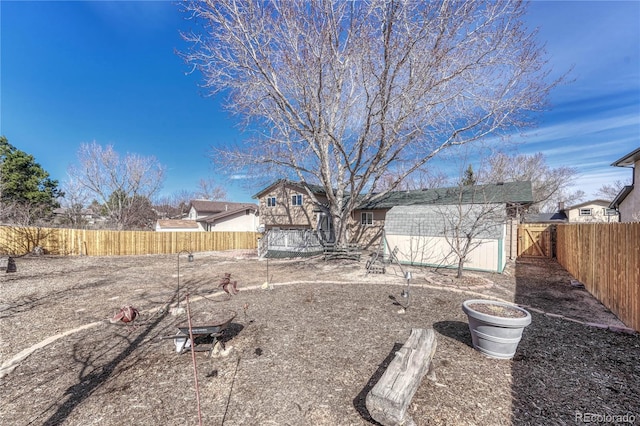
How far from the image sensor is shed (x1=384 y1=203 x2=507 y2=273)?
9875 millimetres

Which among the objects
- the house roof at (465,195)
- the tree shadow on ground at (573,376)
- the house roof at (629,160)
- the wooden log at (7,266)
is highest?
the house roof at (629,160)

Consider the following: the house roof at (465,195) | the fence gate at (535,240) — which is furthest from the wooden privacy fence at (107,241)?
the fence gate at (535,240)

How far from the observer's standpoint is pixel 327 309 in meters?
5.72

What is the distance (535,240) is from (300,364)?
55.2 feet

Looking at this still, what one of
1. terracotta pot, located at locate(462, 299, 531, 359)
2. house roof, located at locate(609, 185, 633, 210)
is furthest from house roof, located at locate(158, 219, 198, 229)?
house roof, located at locate(609, 185, 633, 210)

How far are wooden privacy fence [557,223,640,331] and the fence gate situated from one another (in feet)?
23.9

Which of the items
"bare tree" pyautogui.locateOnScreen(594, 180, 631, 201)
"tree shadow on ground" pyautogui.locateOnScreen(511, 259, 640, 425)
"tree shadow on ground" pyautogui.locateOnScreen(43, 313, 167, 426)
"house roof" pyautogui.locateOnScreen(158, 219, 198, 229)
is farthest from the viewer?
"bare tree" pyautogui.locateOnScreen(594, 180, 631, 201)

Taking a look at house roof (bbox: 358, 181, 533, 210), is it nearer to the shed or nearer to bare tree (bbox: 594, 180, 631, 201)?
the shed

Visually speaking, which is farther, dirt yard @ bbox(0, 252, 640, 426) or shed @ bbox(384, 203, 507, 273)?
shed @ bbox(384, 203, 507, 273)

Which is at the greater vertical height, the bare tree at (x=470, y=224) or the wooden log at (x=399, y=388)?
the bare tree at (x=470, y=224)

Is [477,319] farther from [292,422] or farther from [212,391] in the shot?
[212,391]

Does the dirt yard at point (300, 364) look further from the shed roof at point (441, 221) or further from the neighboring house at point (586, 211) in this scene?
the neighboring house at point (586, 211)

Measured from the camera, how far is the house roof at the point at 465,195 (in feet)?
44.1

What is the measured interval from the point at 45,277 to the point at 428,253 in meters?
14.9
